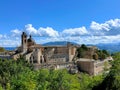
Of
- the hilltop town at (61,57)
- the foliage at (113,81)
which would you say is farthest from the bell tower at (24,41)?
the foliage at (113,81)

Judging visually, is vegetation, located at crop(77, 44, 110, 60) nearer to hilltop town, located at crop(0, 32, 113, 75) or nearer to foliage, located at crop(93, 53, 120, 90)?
hilltop town, located at crop(0, 32, 113, 75)

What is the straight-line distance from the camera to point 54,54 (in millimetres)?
80312

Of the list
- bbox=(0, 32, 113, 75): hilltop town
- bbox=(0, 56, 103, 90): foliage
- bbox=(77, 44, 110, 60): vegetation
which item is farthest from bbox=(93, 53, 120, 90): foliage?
bbox=(77, 44, 110, 60): vegetation

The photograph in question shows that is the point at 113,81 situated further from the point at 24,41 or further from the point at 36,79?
the point at 24,41

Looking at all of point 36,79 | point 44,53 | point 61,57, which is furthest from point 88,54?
point 36,79

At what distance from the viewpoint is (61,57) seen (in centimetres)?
7825

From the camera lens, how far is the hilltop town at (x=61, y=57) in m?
73.6

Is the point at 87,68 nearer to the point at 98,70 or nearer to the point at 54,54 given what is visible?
the point at 98,70

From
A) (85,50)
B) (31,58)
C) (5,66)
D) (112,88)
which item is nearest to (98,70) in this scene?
(85,50)

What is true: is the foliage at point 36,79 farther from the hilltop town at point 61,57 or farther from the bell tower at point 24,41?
the bell tower at point 24,41

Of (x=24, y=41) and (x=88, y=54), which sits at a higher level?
(x=24, y=41)

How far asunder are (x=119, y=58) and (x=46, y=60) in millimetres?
30832

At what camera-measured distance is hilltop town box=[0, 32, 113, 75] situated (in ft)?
242

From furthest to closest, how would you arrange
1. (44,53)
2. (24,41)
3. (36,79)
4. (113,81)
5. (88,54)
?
(88,54) < (24,41) < (44,53) < (36,79) < (113,81)
